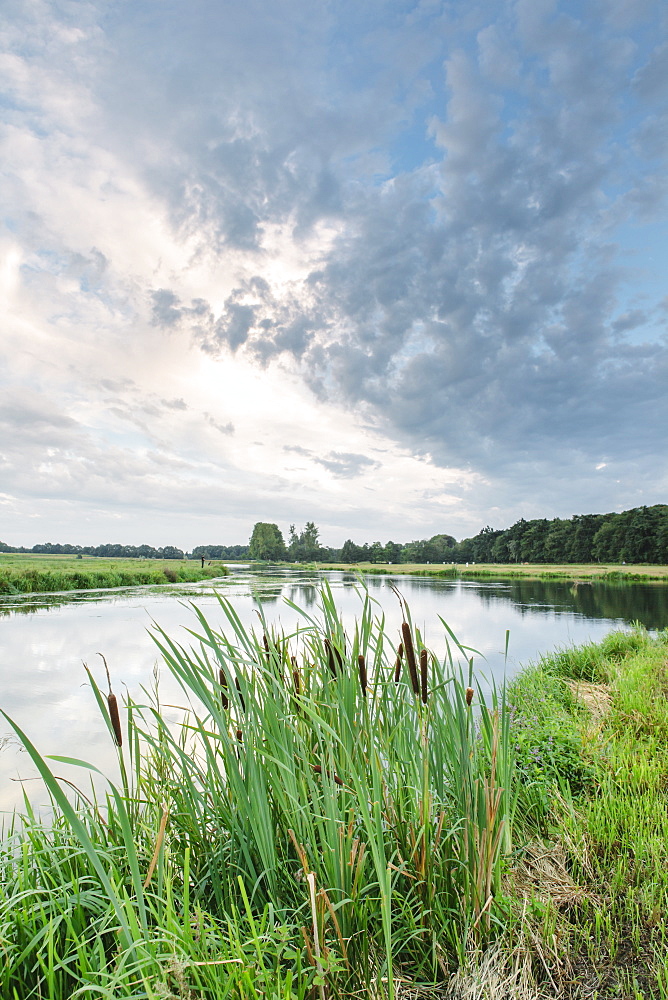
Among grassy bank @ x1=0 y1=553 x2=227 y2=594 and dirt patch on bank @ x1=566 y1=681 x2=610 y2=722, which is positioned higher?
grassy bank @ x1=0 y1=553 x2=227 y2=594

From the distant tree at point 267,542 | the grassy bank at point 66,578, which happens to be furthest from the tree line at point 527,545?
the grassy bank at point 66,578

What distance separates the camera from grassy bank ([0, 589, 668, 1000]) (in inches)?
53.4

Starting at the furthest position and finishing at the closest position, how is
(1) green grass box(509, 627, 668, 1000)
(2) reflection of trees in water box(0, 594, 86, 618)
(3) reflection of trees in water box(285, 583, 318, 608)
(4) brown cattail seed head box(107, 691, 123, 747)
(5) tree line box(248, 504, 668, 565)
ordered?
(5) tree line box(248, 504, 668, 565), (3) reflection of trees in water box(285, 583, 318, 608), (2) reflection of trees in water box(0, 594, 86, 618), (1) green grass box(509, 627, 668, 1000), (4) brown cattail seed head box(107, 691, 123, 747)

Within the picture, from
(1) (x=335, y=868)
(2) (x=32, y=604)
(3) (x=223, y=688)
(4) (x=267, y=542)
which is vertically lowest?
(2) (x=32, y=604)

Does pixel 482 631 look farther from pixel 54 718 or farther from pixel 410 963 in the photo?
pixel 410 963

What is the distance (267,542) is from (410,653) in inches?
3331

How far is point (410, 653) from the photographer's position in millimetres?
1481

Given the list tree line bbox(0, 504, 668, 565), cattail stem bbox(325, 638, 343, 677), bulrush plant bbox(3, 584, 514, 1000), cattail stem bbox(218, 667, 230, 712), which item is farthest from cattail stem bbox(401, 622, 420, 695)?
tree line bbox(0, 504, 668, 565)

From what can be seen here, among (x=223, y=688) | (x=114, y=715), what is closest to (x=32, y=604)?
(x=223, y=688)

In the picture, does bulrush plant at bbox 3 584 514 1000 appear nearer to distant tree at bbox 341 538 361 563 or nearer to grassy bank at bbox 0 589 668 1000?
grassy bank at bbox 0 589 668 1000

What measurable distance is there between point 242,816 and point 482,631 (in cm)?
1213

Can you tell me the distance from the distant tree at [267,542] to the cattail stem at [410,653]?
8441 cm

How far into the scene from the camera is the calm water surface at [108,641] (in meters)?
4.74

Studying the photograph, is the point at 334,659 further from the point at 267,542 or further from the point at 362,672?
the point at 267,542
